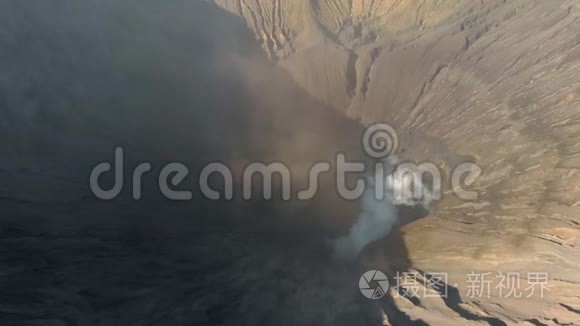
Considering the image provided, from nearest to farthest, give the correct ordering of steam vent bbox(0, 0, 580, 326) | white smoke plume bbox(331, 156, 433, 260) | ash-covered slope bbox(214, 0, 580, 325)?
1. steam vent bbox(0, 0, 580, 326)
2. ash-covered slope bbox(214, 0, 580, 325)
3. white smoke plume bbox(331, 156, 433, 260)

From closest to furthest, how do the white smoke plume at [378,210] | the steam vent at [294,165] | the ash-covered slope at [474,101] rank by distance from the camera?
1. the steam vent at [294,165]
2. the ash-covered slope at [474,101]
3. the white smoke plume at [378,210]

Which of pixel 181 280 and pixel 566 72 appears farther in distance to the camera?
pixel 566 72

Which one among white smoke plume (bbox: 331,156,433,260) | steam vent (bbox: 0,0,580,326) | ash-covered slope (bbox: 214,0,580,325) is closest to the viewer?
steam vent (bbox: 0,0,580,326)

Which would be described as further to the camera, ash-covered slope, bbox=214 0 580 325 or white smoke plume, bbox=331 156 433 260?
white smoke plume, bbox=331 156 433 260

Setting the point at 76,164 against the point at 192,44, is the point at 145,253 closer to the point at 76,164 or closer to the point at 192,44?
the point at 76,164

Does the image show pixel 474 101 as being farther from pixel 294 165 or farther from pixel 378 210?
pixel 294 165

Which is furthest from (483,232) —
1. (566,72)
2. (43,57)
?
(43,57)
